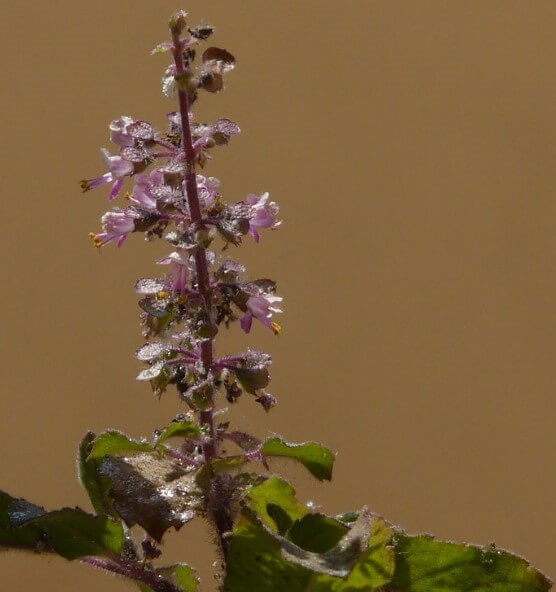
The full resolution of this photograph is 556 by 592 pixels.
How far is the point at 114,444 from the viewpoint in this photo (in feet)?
1.83

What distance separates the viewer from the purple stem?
56 cm

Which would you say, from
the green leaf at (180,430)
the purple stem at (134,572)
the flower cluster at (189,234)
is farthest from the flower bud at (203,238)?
the purple stem at (134,572)

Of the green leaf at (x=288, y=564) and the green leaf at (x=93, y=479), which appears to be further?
the green leaf at (x=93, y=479)

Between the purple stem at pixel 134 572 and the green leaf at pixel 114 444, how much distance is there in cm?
7

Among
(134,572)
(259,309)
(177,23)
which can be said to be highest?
(177,23)

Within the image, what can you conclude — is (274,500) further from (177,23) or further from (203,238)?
(177,23)

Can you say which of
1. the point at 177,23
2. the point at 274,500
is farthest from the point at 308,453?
the point at 177,23

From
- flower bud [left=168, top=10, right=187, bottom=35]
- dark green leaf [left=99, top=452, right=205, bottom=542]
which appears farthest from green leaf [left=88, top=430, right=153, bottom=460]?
flower bud [left=168, top=10, right=187, bottom=35]

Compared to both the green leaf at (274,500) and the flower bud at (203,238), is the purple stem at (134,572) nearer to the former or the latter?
the green leaf at (274,500)

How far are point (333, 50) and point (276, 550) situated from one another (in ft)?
4.66

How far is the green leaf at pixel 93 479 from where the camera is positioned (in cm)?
59

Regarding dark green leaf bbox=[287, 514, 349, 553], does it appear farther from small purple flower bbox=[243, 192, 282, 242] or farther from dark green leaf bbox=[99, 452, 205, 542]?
small purple flower bbox=[243, 192, 282, 242]

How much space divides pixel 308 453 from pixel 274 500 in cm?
4

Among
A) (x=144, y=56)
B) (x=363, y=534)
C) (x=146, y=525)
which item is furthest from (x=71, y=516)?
(x=144, y=56)
